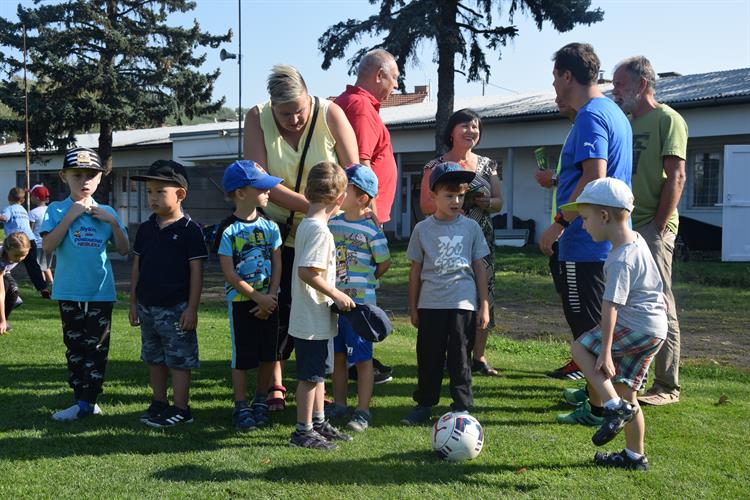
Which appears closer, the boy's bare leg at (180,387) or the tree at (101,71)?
the boy's bare leg at (180,387)

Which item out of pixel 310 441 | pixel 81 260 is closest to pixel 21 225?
A: pixel 81 260

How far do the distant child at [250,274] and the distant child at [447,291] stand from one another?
0.93 meters

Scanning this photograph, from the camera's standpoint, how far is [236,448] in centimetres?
465

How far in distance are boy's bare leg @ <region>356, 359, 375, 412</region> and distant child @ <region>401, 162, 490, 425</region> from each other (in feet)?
0.98

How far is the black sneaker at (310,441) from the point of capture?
4.58m

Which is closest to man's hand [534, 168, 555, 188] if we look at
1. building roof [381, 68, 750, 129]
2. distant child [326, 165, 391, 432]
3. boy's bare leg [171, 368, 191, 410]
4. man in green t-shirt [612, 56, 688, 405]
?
man in green t-shirt [612, 56, 688, 405]

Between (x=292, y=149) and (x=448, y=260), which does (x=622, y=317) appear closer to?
(x=448, y=260)

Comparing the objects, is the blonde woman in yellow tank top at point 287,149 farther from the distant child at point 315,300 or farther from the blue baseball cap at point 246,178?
the distant child at point 315,300

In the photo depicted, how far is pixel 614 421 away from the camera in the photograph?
157 inches

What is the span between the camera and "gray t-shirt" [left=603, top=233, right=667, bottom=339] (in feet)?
13.6

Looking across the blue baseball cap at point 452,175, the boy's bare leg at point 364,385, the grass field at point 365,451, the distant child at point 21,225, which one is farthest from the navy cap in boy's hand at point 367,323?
the distant child at point 21,225

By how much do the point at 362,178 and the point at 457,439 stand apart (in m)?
1.74

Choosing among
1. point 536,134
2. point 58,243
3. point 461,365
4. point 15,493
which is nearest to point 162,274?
point 58,243

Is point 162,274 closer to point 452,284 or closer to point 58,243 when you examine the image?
point 58,243
